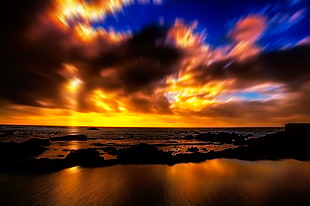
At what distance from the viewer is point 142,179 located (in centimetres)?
1312

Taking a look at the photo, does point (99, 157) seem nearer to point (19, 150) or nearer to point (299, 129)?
point (19, 150)

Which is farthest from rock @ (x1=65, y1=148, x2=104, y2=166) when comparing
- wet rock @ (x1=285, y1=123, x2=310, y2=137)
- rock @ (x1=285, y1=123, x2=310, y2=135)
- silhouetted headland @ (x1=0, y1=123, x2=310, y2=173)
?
rock @ (x1=285, y1=123, x2=310, y2=135)

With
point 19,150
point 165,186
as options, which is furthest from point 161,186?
point 19,150

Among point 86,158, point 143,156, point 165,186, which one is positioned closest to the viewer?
point 165,186

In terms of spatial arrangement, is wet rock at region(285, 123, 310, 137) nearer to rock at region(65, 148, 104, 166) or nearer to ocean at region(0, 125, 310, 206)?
ocean at region(0, 125, 310, 206)

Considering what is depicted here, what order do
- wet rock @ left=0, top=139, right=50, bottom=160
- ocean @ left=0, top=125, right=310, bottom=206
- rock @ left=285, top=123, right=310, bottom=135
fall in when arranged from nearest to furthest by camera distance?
ocean @ left=0, top=125, right=310, bottom=206 → wet rock @ left=0, top=139, right=50, bottom=160 → rock @ left=285, top=123, right=310, bottom=135

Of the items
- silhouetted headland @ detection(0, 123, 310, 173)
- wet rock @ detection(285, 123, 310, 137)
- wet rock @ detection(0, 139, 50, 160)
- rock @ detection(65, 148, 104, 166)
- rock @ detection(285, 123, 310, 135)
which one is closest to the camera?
silhouetted headland @ detection(0, 123, 310, 173)

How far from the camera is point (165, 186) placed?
11.5 m

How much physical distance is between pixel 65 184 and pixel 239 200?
10777 mm

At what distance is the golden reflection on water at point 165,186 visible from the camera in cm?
913

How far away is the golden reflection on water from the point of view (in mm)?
9133

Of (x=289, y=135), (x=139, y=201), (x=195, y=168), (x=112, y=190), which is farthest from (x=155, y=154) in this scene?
(x=289, y=135)

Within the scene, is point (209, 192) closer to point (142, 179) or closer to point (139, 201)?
point (139, 201)

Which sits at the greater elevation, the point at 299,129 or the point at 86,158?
the point at 299,129
